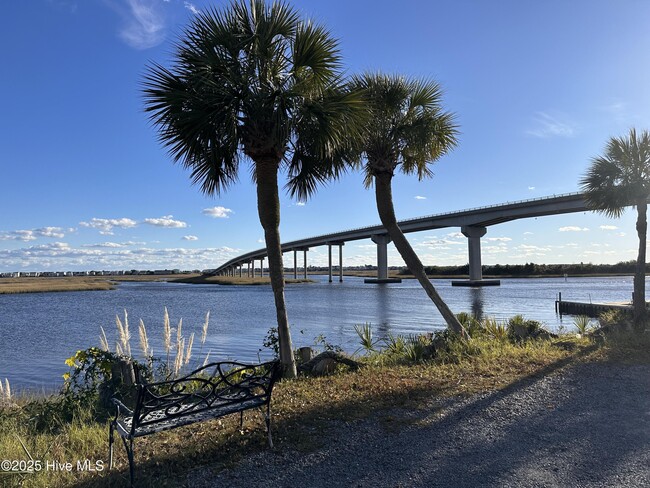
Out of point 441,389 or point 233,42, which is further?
point 233,42

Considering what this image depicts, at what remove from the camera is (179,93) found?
692cm

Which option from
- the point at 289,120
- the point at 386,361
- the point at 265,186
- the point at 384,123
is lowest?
the point at 386,361

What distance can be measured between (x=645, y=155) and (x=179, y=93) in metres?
13.6

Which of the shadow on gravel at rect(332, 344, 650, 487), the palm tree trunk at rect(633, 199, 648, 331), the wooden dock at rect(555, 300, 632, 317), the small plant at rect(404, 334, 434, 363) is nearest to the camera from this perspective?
the shadow on gravel at rect(332, 344, 650, 487)

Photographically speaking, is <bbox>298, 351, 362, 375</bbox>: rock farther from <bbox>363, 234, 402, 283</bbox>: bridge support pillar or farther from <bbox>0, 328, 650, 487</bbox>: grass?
<bbox>363, 234, 402, 283</bbox>: bridge support pillar

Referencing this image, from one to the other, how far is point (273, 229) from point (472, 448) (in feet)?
15.2

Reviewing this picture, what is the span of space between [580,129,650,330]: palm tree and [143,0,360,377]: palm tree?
10.4 metres

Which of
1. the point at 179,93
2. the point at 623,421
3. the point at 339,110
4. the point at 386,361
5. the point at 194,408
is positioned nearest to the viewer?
the point at 194,408

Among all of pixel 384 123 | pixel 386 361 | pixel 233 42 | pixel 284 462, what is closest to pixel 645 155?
pixel 384 123

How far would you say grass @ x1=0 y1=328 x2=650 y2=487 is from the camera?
13.2ft

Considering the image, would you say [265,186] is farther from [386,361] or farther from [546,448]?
[546,448]

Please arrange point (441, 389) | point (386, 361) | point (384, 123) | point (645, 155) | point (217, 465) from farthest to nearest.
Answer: point (645, 155), point (384, 123), point (386, 361), point (441, 389), point (217, 465)

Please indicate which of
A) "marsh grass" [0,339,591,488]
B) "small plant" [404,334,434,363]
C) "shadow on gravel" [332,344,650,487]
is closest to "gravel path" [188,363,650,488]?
"shadow on gravel" [332,344,650,487]

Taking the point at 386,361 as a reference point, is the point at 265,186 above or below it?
above
